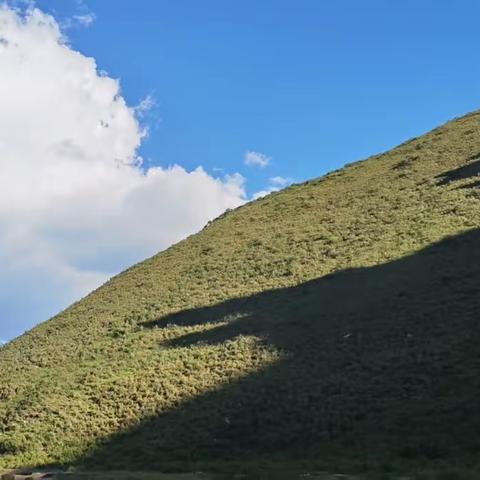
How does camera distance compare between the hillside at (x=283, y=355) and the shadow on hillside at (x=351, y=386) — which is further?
the hillside at (x=283, y=355)

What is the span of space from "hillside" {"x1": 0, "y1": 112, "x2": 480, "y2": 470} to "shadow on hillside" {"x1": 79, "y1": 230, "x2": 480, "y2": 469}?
0.08 meters

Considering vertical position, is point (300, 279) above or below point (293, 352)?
above

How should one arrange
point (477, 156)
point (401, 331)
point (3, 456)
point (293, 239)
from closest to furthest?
point (3, 456) < point (401, 331) < point (293, 239) < point (477, 156)

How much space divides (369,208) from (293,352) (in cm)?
2739

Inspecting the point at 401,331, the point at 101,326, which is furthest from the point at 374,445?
the point at 101,326

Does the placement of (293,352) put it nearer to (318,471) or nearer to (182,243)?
(318,471)

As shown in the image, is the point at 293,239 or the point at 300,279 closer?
the point at 300,279

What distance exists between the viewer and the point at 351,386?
89.4ft

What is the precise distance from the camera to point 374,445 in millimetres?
22422

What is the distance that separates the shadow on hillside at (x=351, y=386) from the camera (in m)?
23.3

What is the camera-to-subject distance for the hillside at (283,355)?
79.9 feet

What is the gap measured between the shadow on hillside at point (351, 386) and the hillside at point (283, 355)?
0.27 ft

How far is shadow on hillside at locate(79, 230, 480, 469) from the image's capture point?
2331cm

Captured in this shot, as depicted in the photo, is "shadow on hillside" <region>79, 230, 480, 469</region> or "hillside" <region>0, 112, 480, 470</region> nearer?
"shadow on hillside" <region>79, 230, 480, 469</region>
